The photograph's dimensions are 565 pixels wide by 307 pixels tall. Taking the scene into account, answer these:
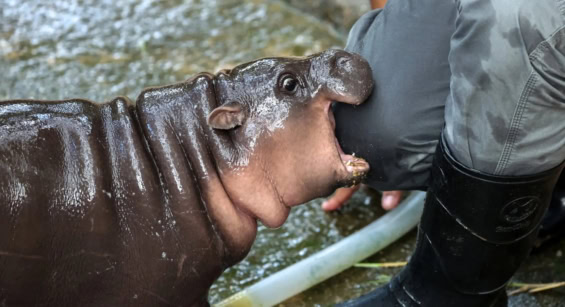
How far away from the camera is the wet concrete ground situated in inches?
167

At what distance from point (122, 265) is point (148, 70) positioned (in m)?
2.40

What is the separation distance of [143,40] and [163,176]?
265 cm

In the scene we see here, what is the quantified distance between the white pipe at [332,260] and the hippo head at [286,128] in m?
0.35

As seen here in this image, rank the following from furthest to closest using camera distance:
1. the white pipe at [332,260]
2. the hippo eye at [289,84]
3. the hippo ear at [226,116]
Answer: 1. the white pipe at [332,260]
2. the hippo eye at [289,84]
3. the hippo ear at [226,116]

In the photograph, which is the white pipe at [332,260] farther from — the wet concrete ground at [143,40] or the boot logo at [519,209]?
the boot logo at [519,209]

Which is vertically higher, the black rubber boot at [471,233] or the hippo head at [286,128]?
the hippo head at [286,128]

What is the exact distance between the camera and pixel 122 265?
215 cm

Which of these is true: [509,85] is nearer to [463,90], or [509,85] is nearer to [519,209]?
[463,90]

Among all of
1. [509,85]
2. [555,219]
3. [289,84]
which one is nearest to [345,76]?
[289,84]

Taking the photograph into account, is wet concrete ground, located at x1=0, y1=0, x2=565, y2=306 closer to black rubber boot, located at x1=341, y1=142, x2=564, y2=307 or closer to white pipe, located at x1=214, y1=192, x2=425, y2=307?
white pipe, located at x1=214, y1=192, x2=425, y2=307

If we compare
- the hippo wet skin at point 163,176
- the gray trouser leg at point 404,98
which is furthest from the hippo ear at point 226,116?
the gray trouser leg at point 404,98

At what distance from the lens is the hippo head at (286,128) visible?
232 centimetres

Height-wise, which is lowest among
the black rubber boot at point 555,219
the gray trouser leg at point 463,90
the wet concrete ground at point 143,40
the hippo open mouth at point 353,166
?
the black rubber boot at point 555,219

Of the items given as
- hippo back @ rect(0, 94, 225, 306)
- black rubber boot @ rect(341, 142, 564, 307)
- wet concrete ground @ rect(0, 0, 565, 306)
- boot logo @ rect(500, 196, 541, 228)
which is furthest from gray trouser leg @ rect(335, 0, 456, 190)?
wet concrete ground @ rect(0, 0, 565, 306)
